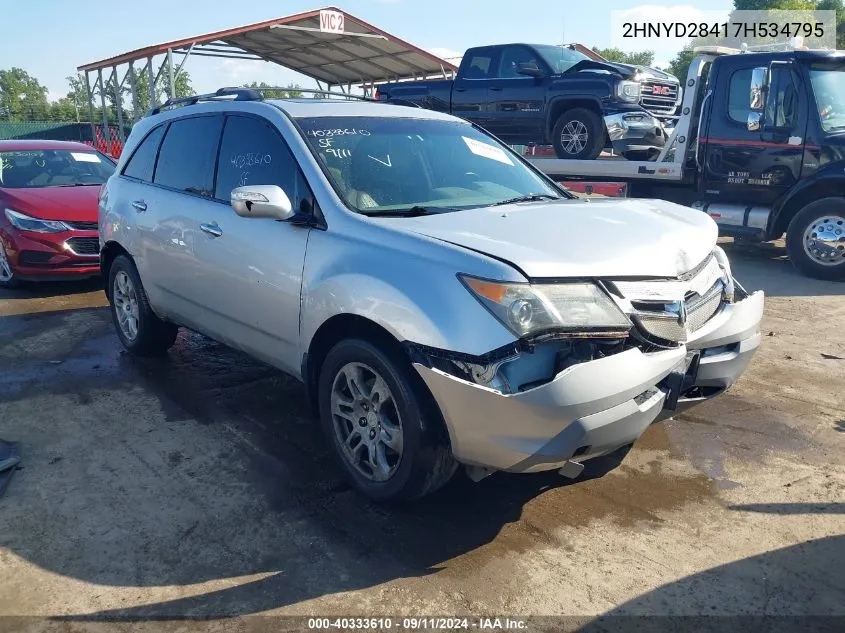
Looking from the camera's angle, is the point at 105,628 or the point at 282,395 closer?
the point at 105,628

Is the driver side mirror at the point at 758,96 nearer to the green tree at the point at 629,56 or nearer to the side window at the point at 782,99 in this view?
the side window at the point at 782,99

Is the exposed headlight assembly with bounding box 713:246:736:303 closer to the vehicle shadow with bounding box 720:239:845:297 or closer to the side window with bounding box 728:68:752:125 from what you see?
the vehicle shadow with bounding box 720:239:845:297

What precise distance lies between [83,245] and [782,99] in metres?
8.01

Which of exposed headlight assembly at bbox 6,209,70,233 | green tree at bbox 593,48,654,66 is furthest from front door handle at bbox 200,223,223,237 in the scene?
green tree at bbox 593,48,654,66

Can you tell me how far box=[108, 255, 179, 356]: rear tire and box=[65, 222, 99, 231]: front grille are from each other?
7.31 ft

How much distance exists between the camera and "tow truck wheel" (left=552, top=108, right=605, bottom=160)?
998 centimetres

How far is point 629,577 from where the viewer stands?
9.42 feet

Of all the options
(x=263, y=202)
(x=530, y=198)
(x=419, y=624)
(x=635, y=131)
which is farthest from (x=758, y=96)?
(x=419, y=624)

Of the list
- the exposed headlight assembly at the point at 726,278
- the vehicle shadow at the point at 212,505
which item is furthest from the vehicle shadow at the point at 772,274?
the vehicle shadow at the point at 212,505

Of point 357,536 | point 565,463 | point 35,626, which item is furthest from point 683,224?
point 35,626

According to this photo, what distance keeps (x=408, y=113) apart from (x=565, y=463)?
8.28 ft

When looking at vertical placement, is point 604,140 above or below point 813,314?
above

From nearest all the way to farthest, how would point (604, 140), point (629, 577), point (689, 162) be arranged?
point (629, 577)
point (689, 162)
point (604, 140)

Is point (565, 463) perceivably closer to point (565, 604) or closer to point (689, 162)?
point (565, 604)
